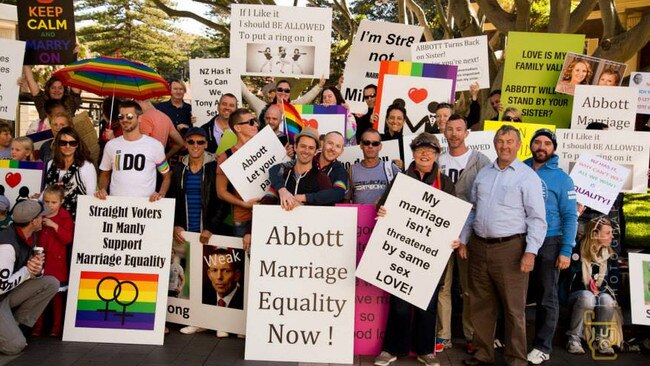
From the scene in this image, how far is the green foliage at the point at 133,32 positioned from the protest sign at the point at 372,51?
1479 inches

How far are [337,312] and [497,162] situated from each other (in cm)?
187

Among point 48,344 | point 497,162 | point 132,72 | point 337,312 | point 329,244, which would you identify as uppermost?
point 132,72

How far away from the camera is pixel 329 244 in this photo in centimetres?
689

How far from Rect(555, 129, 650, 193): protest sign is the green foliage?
40.6 meters

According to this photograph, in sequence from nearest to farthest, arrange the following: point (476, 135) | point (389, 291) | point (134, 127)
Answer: point (389, 291) → point (134, 127) → point (476, 135)

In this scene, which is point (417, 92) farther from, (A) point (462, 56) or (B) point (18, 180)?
(B) point (18, 180)

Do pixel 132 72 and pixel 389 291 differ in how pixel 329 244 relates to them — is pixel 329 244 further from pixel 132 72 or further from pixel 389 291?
pixel 132 72

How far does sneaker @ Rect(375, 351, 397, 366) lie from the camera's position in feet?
22.3

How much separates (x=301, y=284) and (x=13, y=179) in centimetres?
315

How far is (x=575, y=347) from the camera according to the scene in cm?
740

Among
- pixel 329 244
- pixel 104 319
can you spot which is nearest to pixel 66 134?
pixel 104 319

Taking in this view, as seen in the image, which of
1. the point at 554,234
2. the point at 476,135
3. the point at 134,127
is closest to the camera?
the point at 554,234

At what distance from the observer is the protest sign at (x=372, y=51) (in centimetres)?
1069

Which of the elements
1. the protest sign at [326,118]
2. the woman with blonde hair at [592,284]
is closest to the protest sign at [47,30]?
the protest sign at [326,118]
